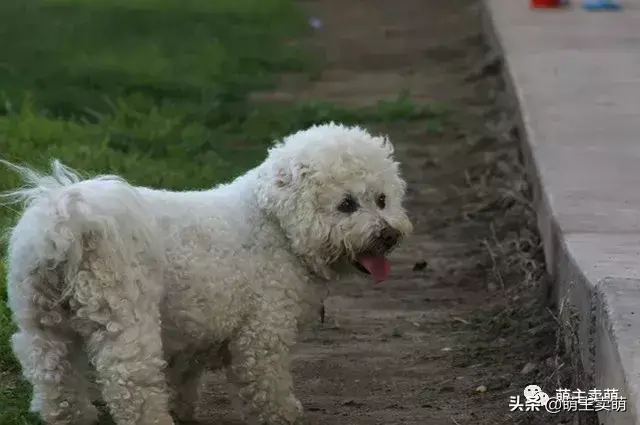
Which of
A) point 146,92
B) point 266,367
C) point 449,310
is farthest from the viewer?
point 146,92

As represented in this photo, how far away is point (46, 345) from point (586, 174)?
11.4 feet

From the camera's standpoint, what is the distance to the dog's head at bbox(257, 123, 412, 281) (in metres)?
4.77

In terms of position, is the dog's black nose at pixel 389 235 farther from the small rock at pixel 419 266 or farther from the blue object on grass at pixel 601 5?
the blue object on grass at pixel 601 5

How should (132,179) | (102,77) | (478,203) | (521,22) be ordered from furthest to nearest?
(521,22) < (102,77) < (478,203) < (132,179)

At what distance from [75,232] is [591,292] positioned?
1.98 meters

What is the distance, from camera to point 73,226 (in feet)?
13.9

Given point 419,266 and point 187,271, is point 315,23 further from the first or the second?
point 187,271

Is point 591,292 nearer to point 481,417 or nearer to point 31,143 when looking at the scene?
point 481,417

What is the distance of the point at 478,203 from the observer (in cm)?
827

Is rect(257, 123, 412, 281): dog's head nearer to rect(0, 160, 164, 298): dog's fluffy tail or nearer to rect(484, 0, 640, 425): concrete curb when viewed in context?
rect(0, 160, 164, 298): dog's fluffy tail

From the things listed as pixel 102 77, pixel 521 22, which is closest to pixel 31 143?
pixel 102 77

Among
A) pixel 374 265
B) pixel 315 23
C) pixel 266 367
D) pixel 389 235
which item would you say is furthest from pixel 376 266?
pixel 315 23

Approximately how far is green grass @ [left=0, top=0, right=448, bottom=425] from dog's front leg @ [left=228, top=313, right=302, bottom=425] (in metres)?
0.80

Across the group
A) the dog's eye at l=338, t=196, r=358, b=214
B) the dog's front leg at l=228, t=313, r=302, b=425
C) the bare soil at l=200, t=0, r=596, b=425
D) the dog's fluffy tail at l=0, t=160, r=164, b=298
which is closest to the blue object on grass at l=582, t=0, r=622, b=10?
the bare soil at l=200, t=0, r=596, b=425
